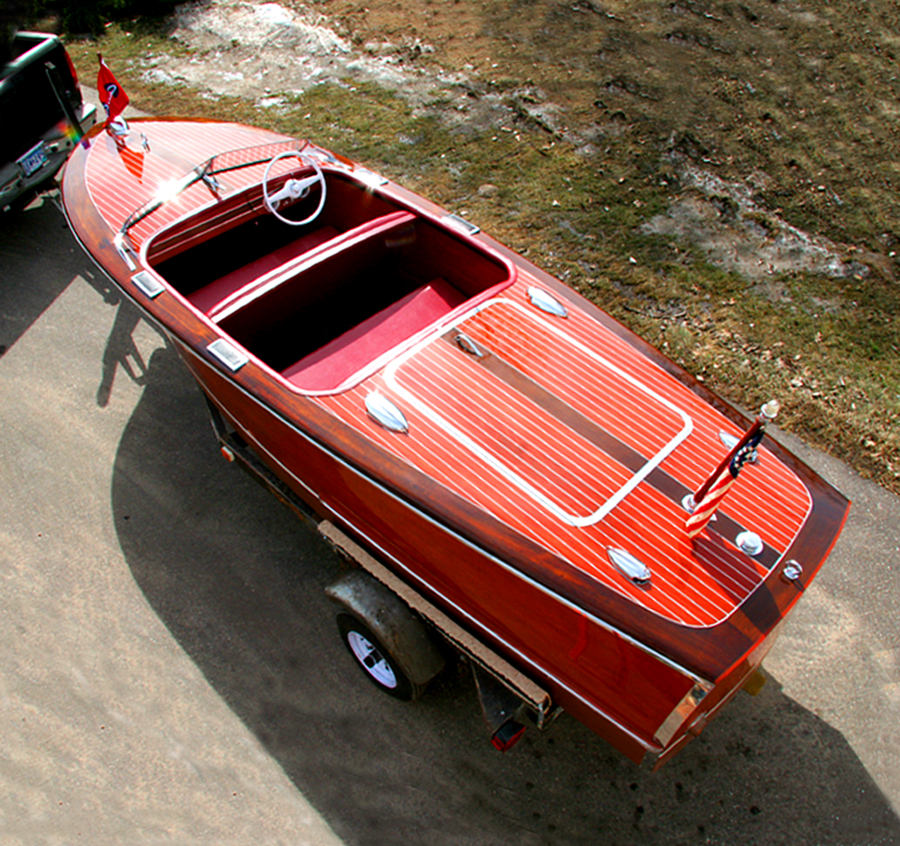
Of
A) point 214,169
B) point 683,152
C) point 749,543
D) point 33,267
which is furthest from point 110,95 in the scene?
point 683,152

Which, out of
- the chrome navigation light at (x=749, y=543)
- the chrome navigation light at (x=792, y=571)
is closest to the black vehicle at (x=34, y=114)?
the chrome navigation light at (x=749, y=543)

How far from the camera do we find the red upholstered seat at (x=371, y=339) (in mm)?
3799

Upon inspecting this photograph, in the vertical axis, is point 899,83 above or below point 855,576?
above

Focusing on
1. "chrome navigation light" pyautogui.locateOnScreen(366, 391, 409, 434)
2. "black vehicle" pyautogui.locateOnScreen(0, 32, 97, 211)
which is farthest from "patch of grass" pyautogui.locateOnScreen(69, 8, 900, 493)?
"chrome navigation light" pyautogui.locateOnScreen(366, 391, 409, 434)

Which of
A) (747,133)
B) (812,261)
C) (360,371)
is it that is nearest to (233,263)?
(360,371)

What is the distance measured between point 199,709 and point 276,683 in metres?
0.43

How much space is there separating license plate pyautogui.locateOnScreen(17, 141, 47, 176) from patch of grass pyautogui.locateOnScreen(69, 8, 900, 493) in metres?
2.22

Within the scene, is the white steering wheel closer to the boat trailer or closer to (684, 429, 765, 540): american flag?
the boat trailer

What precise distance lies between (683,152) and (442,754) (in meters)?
6.59

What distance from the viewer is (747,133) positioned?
744 centimetres

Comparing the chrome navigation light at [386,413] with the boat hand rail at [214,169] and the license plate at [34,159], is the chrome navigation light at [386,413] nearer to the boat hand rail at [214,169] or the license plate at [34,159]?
the boat hand rail at [214,169]

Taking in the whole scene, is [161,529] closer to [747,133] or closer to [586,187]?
[586,187]

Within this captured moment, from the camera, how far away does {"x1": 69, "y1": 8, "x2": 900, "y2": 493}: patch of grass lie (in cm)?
540

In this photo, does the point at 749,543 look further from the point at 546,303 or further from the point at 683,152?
the point at 683,152
